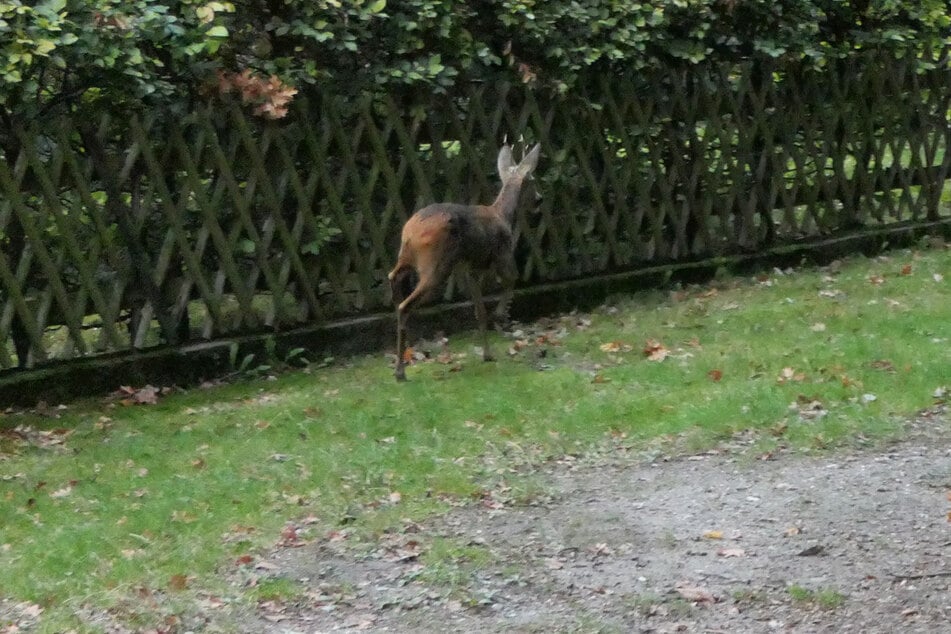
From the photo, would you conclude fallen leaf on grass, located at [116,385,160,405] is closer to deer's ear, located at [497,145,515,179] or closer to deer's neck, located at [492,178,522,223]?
deer's neck, located at [492,178,522,223]

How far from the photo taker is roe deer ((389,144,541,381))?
888 centimetres

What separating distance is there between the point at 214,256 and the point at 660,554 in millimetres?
4923

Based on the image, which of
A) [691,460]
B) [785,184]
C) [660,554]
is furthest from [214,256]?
[785,184]

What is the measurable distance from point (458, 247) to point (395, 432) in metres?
1.82

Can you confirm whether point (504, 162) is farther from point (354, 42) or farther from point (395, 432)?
point (395, 432)

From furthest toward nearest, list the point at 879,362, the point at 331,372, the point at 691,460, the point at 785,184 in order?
the point at 785,184
the point at 331,372
the point at 879,362
the point at 691,460

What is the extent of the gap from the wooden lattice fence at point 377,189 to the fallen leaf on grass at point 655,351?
1787 millimetres

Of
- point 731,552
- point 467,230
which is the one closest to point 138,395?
point 467,230

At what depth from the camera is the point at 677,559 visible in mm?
5461

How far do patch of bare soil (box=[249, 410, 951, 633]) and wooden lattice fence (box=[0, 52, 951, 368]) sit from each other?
3.59 meters

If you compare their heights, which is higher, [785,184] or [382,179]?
[382,179]

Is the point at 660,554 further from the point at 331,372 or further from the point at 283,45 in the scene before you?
the point at 283,45

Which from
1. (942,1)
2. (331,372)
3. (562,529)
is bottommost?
(331,372)

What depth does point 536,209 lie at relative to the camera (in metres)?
10.9
